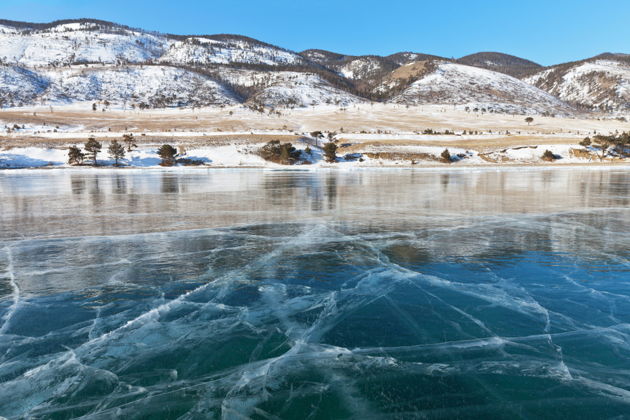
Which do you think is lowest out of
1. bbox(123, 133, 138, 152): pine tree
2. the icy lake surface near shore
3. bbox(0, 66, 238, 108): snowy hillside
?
the icy lake surface near shore

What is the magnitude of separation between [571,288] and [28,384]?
9661 mm

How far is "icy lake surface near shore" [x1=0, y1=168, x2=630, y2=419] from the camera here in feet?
16.6

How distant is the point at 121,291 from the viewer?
345 inches

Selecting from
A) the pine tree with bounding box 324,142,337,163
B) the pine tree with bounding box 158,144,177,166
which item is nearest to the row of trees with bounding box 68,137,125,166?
the pine tree with bounding box 158,144,177,166

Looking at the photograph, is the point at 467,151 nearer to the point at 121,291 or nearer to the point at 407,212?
the point at 407,212

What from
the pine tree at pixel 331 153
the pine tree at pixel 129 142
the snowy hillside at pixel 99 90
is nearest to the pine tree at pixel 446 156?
the pine tree at pixel 331 153

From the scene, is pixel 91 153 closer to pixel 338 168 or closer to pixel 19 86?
pixel 338 168

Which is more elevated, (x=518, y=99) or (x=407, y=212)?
(x=518, y=99)

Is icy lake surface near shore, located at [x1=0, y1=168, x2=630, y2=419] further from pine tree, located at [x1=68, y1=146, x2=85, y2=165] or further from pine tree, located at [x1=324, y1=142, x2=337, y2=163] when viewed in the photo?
pine tree, located at [x1=68, y1=146, x2=85, y2=165]

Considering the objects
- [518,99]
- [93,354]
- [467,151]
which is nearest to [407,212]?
[93,354]

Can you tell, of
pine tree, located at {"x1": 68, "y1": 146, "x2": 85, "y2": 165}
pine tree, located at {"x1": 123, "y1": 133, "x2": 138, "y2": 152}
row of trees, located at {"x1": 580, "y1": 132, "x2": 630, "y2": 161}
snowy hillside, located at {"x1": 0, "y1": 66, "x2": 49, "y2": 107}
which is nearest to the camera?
pine tree, located at {"x1": 68, "y1": 146, "x2": 85, "y2": 165}

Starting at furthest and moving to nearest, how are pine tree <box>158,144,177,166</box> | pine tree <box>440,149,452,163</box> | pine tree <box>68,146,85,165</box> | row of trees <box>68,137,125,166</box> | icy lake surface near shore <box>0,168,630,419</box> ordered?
pine tree <box>440,149,452,163</box>
pine tree <box>158,144,177,166</box>
row of trees <box>68,137,125,166</box>
pine tree <box>68,146,85,165</box>
icy lake surface near shore <box>0,168,630,419</box>

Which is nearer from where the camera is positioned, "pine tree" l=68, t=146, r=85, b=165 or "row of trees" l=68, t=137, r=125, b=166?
"pine tree" l=68, t=146, r=85, b=165

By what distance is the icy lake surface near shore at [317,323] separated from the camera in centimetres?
507
